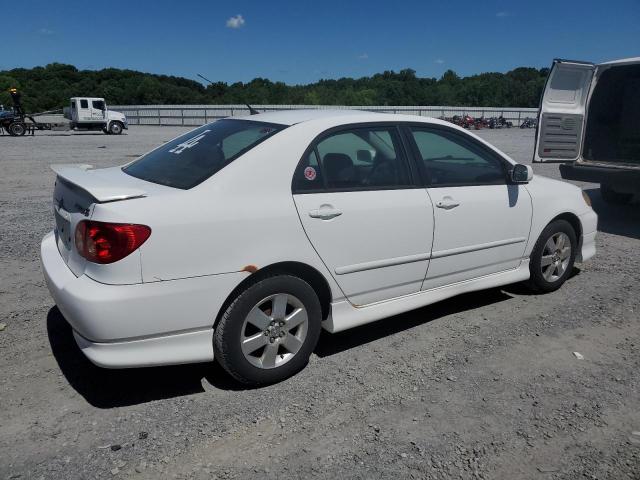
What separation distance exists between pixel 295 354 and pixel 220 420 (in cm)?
62

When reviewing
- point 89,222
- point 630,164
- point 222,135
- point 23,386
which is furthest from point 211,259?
point 630,164

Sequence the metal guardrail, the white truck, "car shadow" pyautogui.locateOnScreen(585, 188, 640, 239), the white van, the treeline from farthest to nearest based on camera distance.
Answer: the treeline
the metal guardrail
the white truck
the white van
"car shadow" pyautogui.locateOnScreen(585, 188, 640, 239)

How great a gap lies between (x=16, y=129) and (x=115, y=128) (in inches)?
226

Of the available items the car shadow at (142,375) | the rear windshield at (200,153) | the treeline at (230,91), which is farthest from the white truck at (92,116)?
the rear windshield at (200,153)

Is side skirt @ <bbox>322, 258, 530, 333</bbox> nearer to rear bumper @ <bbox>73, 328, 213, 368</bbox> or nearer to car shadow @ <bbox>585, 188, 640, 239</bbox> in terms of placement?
rear bumper @ <bbox>73, 328, 213, 368</bbox>

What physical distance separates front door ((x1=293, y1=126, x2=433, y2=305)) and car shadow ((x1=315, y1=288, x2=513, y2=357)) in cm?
43

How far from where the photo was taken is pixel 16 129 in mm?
27297

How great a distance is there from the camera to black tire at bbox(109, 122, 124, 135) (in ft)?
104

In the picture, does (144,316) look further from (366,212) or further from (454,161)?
(454,161)

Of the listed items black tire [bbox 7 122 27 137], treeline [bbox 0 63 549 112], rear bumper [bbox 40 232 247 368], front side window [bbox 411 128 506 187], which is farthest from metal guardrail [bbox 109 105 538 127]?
rear bumper [bbox 40 232 247 368]

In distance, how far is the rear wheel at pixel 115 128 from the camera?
104ft

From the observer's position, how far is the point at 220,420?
2857 millimetres

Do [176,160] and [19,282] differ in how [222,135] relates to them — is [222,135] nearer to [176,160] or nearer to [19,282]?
[176,160]

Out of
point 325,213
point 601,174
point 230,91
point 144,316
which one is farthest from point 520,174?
point 230,91
